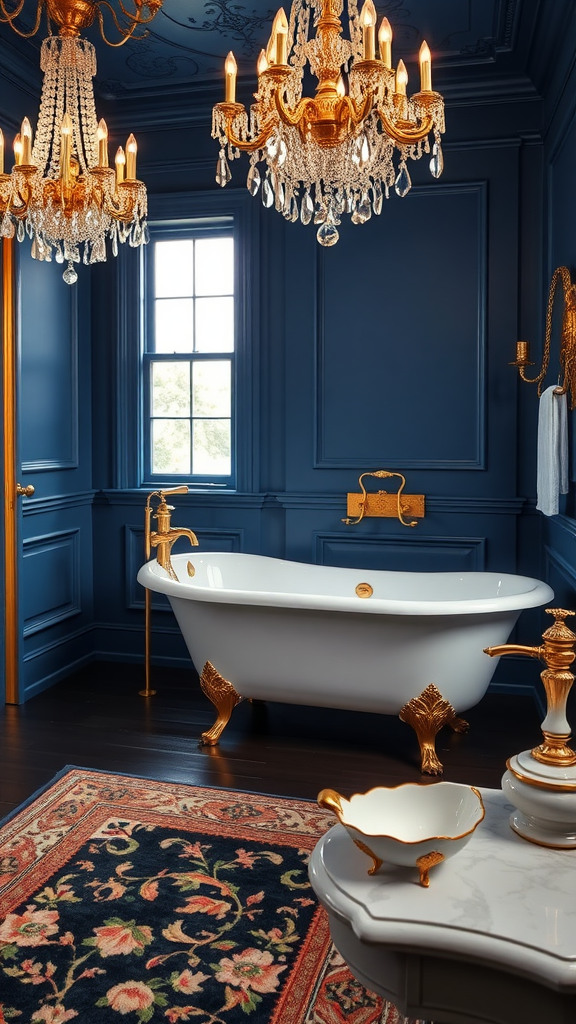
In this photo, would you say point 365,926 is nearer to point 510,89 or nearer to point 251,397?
point 251,397

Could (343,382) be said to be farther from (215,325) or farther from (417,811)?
(417,811)

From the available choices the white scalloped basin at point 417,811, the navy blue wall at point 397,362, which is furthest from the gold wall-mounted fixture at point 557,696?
the navy blue wall at point 397,362

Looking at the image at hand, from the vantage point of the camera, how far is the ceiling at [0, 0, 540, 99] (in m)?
3.26

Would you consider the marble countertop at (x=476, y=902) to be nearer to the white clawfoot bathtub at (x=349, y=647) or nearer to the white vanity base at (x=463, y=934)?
the white vanity base at (x=463, y=934)

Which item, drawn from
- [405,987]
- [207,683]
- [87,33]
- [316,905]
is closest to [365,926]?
[405,987]

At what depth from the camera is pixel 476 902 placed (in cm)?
95

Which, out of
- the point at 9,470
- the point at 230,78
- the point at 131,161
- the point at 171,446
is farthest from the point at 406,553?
the point at 230,78

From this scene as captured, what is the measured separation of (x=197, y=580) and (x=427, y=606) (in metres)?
1.33

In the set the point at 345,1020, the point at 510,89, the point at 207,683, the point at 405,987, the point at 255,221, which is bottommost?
the point at 345,1020

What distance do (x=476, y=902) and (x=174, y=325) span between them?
3.84 metres

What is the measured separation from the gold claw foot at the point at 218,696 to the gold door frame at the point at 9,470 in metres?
1.01

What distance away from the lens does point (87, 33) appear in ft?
11.4

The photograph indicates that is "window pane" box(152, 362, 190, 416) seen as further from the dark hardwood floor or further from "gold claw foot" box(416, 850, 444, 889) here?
"gold claw foot" box(416, 850, 444, 889)

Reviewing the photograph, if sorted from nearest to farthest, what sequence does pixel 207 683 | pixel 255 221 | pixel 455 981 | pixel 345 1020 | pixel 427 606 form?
pixel 455 981
pixel 345 1020
pixel 427 606
pixel 207 683
pixel 255 221
